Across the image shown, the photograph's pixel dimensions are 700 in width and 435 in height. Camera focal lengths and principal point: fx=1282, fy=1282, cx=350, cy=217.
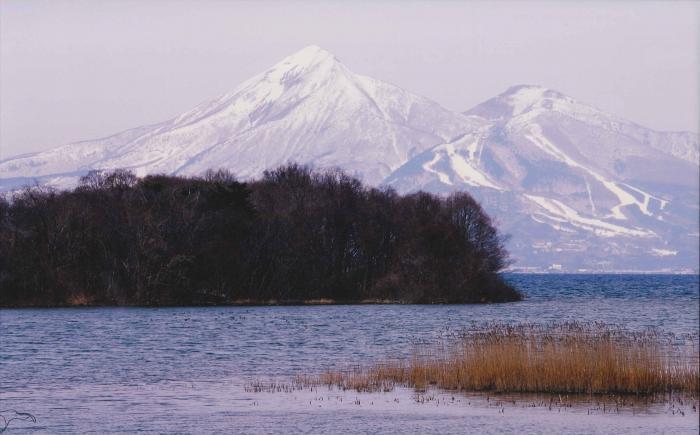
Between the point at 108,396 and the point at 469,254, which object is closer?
the point at 108,396

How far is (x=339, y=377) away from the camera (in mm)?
39406

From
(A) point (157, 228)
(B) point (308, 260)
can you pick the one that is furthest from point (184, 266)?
(B) point (308, 260)

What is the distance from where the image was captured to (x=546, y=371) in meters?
35.3

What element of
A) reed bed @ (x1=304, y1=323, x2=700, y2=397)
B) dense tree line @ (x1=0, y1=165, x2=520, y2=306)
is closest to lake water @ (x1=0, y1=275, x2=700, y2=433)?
reed bed @ (x1=304, y1=323, x2=700, y2=397)

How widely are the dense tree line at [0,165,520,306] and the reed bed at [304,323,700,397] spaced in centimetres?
6086

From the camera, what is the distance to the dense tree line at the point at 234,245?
99.9 m

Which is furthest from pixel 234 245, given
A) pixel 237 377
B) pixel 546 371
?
pixel 546 371

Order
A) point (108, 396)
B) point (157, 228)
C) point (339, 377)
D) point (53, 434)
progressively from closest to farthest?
point (53, 434), point (108, 396), point (339, 377), point (157, 228)

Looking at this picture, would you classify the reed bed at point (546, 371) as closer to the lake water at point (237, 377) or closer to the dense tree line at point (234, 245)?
the lake water at point (237, 377)

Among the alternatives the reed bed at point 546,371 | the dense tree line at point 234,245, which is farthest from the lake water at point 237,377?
the dense tree line at point 234,245

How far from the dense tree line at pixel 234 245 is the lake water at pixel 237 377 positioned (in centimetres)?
1703

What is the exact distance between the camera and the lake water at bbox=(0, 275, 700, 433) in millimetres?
30672

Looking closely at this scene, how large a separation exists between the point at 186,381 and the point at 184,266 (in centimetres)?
6065

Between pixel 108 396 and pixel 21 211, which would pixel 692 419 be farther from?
pixel 21 211
